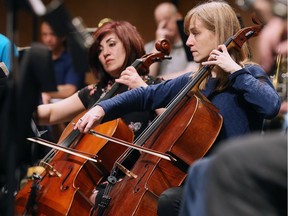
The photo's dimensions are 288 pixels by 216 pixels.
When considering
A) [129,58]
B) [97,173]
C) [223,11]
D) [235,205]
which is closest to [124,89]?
[129,58]

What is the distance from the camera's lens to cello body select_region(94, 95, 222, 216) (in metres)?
2.73

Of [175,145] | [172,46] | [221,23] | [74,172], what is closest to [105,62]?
[74,172]

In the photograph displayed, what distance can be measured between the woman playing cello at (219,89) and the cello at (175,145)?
79 millimetres

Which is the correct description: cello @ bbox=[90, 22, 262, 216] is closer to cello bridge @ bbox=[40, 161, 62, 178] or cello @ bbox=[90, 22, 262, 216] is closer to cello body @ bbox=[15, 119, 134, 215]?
cello body @ bbox=[15, 119, 134, 215]

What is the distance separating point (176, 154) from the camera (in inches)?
108

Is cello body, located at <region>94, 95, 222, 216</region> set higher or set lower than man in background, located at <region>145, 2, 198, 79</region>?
higher

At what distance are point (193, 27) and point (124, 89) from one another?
62 cm

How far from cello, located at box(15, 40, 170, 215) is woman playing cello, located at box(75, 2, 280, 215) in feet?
0.50

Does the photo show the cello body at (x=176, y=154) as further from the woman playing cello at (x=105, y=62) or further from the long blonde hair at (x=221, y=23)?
the woman playing cello at (x=105, y=62)

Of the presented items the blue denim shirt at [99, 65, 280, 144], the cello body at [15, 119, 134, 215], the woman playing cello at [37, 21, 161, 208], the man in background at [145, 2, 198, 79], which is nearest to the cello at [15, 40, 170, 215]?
the cello body at [15, 119, 134, 215]

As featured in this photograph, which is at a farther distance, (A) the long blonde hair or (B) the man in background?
(B) the man in background

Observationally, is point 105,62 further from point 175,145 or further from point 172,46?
point 172,46

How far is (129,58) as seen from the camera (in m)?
3.53

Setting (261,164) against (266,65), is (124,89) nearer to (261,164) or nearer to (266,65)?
(266,65)
